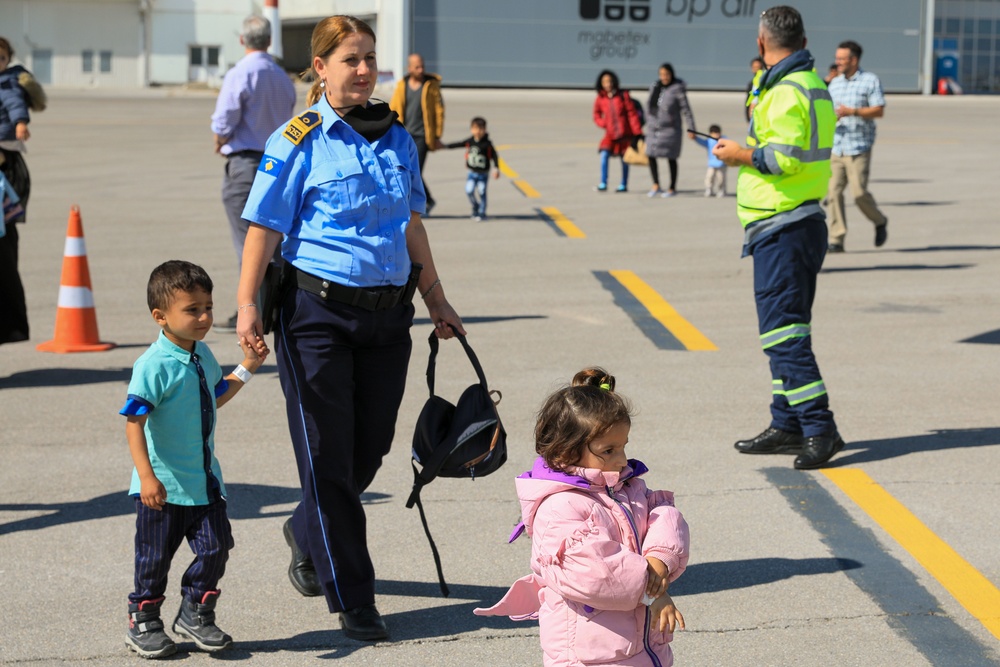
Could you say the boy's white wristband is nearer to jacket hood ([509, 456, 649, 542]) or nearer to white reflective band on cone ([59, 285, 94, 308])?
jacket hood ([509, 456, 649, 542])

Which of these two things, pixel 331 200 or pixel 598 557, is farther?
pixel 331 200

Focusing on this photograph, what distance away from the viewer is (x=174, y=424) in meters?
4.04

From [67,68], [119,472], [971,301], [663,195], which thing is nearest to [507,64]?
[67,68]

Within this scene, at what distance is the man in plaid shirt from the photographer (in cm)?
1299

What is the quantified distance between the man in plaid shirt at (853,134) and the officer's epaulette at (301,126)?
31.3ft

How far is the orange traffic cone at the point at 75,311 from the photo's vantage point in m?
8.97

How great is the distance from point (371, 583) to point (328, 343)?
32.0 inches

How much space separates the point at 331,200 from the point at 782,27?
3.07m

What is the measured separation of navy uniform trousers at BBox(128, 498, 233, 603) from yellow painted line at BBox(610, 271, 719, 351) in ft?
17.3

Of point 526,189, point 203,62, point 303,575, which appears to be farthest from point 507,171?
point 203,62

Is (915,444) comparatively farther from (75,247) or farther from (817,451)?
(75,247)

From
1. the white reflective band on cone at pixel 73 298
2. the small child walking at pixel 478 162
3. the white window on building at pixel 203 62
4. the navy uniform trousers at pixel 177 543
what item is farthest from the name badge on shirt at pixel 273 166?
the white window on building at pixel 203 62

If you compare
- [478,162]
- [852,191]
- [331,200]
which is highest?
[331,200]

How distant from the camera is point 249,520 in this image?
217 inches
